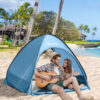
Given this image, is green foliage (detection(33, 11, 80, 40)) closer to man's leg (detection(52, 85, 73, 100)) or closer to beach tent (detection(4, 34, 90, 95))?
beach tent (detection(4, 34, 90, 95))

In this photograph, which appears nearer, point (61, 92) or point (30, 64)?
point (61, 92)

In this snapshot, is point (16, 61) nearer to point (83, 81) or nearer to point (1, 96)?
point (1, 96)

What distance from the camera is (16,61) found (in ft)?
19.5

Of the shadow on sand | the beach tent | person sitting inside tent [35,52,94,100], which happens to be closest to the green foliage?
the beach tent

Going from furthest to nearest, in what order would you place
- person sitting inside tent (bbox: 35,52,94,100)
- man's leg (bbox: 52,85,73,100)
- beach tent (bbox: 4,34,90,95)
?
1. beach tent (bbox: 4,34,90,95)
2. person sitting inside tent (bbox: 35,52,94,100)
3. man's leg (bbox: 52,85,73,100)

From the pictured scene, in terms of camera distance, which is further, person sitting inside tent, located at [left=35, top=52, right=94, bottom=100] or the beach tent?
the beach tent

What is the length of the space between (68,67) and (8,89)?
1806 mm

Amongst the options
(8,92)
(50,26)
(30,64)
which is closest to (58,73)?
(30,64)

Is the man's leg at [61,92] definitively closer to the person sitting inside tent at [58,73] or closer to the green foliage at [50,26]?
the person sitting inside tent at [58,73]

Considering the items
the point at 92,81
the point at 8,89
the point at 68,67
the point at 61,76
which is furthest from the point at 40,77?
the point at 92,81

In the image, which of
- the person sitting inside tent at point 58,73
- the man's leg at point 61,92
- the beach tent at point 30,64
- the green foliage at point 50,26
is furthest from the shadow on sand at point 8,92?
the green foliage at point 50,26

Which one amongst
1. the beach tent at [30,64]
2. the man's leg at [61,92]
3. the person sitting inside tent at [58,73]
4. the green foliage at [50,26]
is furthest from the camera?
the green foliage at [50,26]

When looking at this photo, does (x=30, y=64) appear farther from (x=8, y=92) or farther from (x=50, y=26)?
(x=50, y=26)

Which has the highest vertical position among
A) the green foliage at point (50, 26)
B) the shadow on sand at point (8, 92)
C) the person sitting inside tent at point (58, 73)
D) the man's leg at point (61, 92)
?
the green foliage at point (50, 26)
